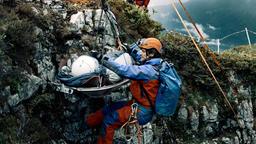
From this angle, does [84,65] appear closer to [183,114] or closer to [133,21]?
[133,21]

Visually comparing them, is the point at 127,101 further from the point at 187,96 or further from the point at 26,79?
the point at 187,96

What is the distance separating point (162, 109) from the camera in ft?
31.5

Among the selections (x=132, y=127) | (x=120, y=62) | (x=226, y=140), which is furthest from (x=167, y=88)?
(x=226, y=140)

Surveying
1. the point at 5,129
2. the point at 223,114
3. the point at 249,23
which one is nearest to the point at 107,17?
the point at 5,129

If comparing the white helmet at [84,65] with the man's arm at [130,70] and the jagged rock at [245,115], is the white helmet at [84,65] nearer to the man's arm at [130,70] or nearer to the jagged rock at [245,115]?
the man's arm at [130,70]

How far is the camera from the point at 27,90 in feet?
29.9

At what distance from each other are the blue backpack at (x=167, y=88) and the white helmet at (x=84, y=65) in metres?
1.24

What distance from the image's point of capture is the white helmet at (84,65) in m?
9.30

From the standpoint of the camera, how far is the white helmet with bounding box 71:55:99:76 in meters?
9.30

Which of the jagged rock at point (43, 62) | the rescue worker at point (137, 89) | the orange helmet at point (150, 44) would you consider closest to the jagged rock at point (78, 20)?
the jagged rock at point (43, 62)

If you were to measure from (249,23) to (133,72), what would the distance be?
56.1 m

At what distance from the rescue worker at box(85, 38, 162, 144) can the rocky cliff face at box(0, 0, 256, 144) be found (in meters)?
0.36

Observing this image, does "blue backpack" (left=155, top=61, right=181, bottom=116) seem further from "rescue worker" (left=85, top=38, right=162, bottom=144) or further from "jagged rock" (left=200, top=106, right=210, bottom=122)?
"jagged rock" (left=200, top=106, right=210, bottom=122)

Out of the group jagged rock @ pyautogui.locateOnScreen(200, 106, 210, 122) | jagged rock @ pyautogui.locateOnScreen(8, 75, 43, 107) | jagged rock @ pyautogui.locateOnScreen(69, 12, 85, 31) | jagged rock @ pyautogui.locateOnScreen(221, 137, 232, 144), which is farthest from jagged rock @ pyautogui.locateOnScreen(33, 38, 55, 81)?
jagged rock @ pyautogui.locateOnScreen(221, 137, 232, 144)
